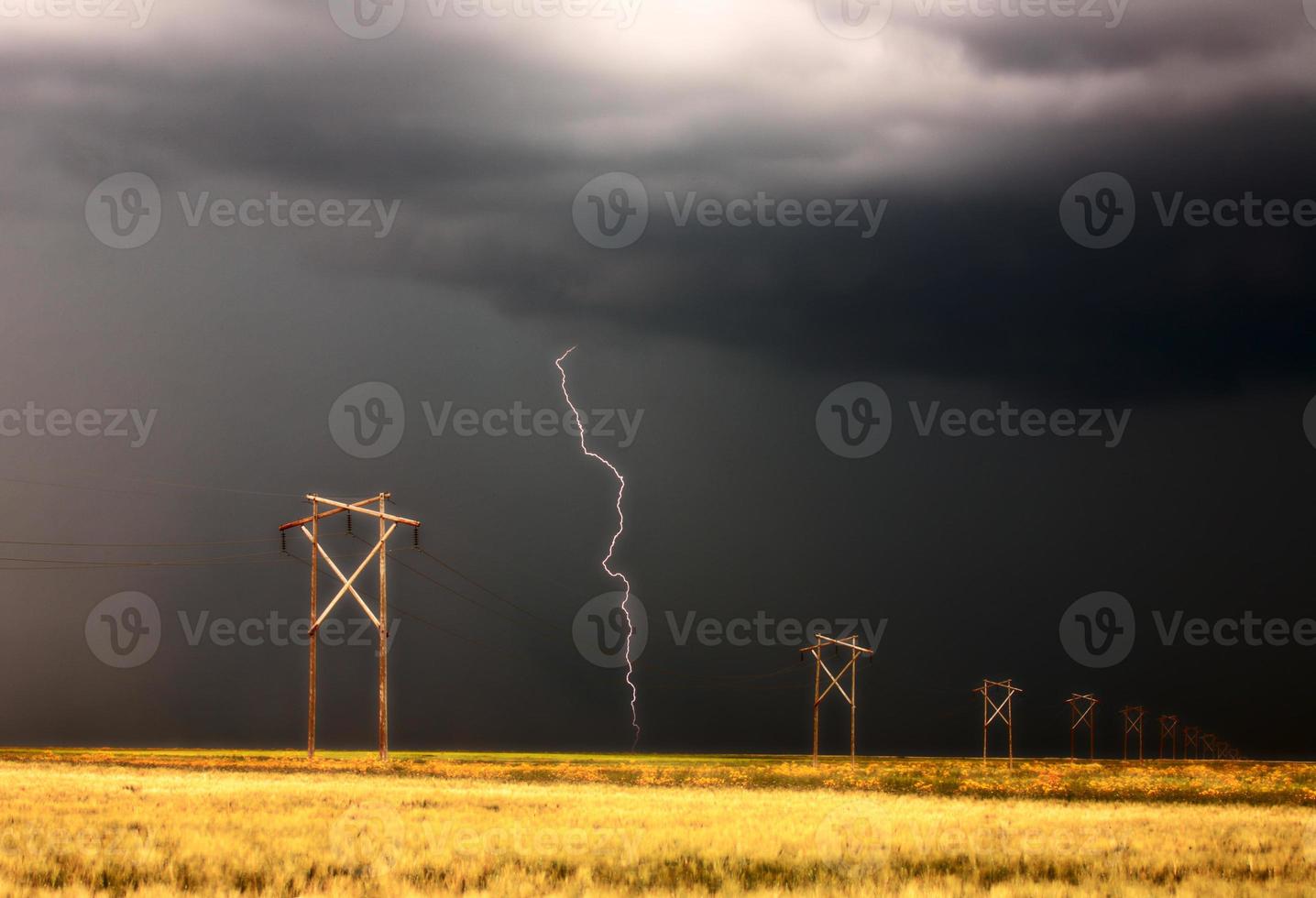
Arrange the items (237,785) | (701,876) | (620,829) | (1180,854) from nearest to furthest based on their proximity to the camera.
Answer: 1. (701,876)
2. (1180,854)
3. (620,829)
4. (237,785)

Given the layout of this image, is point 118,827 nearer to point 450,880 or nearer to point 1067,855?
point 450,880

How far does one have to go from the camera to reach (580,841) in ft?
62.2

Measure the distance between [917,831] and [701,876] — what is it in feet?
26.0

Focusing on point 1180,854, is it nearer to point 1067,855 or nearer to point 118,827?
point 1067,855

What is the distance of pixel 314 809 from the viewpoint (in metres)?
22.3

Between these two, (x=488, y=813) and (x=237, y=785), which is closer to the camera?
(x=488, y=813)

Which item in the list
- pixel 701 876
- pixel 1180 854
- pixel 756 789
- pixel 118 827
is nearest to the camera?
pixel 701 876

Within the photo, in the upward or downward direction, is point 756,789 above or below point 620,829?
below

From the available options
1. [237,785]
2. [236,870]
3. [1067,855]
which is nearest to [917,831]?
[1067,855]

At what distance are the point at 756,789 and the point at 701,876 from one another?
82.0 feet

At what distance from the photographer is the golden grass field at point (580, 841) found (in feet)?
47.4

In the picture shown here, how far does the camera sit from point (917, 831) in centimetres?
2253

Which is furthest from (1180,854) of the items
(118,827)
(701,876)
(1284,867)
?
(118,827)

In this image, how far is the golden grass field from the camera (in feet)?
47.4
